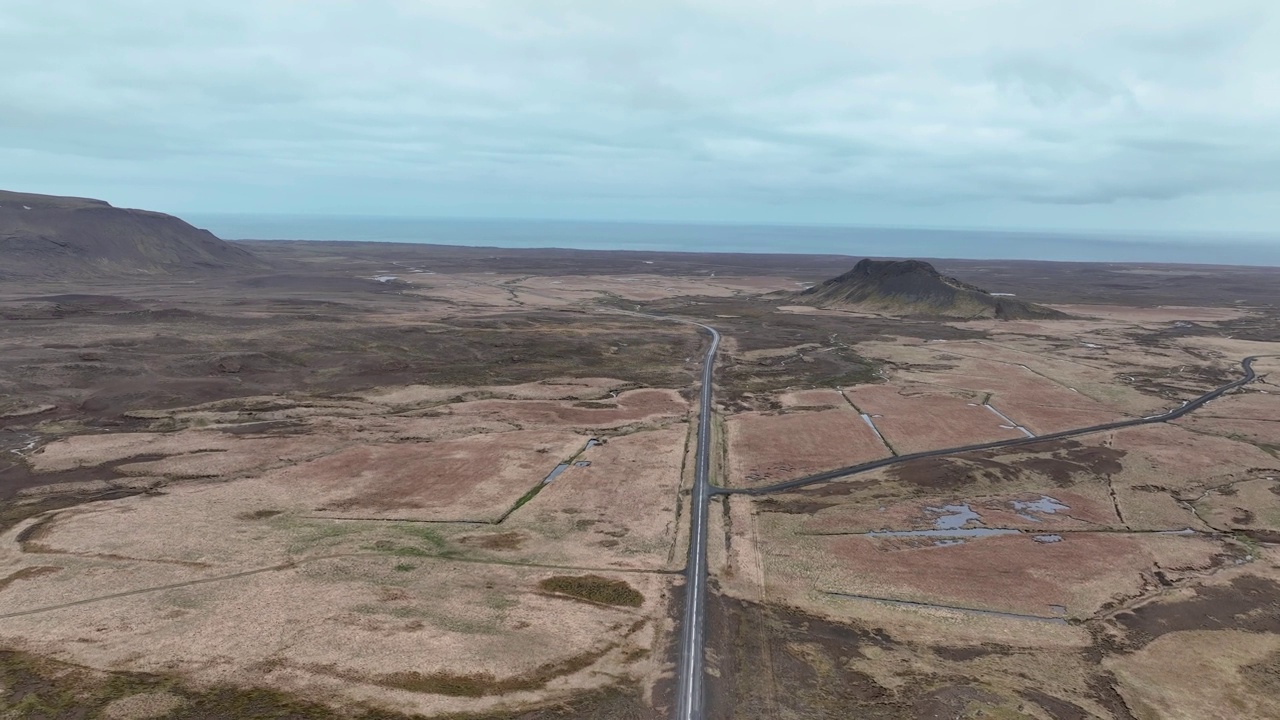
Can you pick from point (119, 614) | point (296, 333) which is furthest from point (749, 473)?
point (296, 333)

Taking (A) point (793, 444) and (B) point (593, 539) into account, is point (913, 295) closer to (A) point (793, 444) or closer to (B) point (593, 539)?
(A) point (793, 444)

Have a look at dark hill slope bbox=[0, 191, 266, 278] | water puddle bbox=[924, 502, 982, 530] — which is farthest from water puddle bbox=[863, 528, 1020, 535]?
dark hill slope bbox=[0, 191, 266, 278]

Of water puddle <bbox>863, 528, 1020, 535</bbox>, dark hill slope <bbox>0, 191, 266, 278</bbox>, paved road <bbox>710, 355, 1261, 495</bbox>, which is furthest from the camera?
dark hill slope <bbox>0, 191, 266, 278</bbox>

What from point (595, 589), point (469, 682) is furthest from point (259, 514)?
point (469, 682)

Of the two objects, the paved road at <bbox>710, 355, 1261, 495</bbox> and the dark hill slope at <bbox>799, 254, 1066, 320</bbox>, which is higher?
the dark hill slope at <bbox>799, 254, 1066, 320</bbox>

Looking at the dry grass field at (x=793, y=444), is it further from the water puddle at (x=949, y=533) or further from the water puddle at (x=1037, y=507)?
the water puddle at (x=1037, y=507)

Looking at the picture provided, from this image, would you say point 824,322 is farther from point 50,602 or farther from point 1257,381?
point 50,602

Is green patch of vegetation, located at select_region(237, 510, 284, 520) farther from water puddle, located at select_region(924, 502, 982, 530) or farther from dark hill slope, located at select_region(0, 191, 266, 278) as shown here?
dark hill slope, located at select_region(0, 191, 266, 278)
